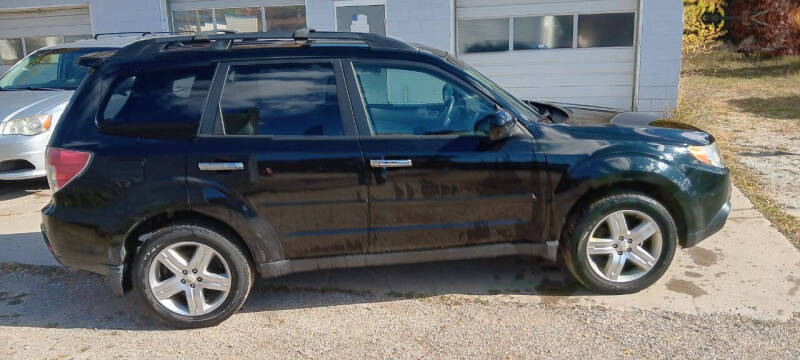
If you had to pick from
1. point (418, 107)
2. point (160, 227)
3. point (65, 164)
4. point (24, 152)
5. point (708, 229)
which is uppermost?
point (418, 107)

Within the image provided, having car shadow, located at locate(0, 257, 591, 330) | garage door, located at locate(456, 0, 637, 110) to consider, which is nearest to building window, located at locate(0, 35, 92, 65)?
garage door, located at locate(456, 0, 637, 110)

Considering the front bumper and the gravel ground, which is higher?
the front bumper

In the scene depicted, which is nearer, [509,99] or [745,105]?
[509,99]

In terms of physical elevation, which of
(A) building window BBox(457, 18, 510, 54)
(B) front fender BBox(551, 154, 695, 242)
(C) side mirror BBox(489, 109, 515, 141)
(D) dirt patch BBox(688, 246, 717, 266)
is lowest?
(D) dirt patch BBox(688, 246, 717, 266)

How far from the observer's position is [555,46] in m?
10.4

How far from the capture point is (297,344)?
3.50 metres

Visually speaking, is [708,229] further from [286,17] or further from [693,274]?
[286,17]

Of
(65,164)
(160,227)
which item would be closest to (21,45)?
(65,164)

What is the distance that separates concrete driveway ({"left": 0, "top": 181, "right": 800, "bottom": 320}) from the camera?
384 cm

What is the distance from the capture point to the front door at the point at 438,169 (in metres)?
3.66

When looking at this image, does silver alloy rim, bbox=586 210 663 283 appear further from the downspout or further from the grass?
the downspout

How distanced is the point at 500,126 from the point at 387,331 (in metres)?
1.43

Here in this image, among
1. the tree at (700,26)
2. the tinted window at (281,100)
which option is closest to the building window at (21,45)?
the tinted window at (281,100)

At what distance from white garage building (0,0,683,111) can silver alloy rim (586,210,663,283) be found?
6.66m
